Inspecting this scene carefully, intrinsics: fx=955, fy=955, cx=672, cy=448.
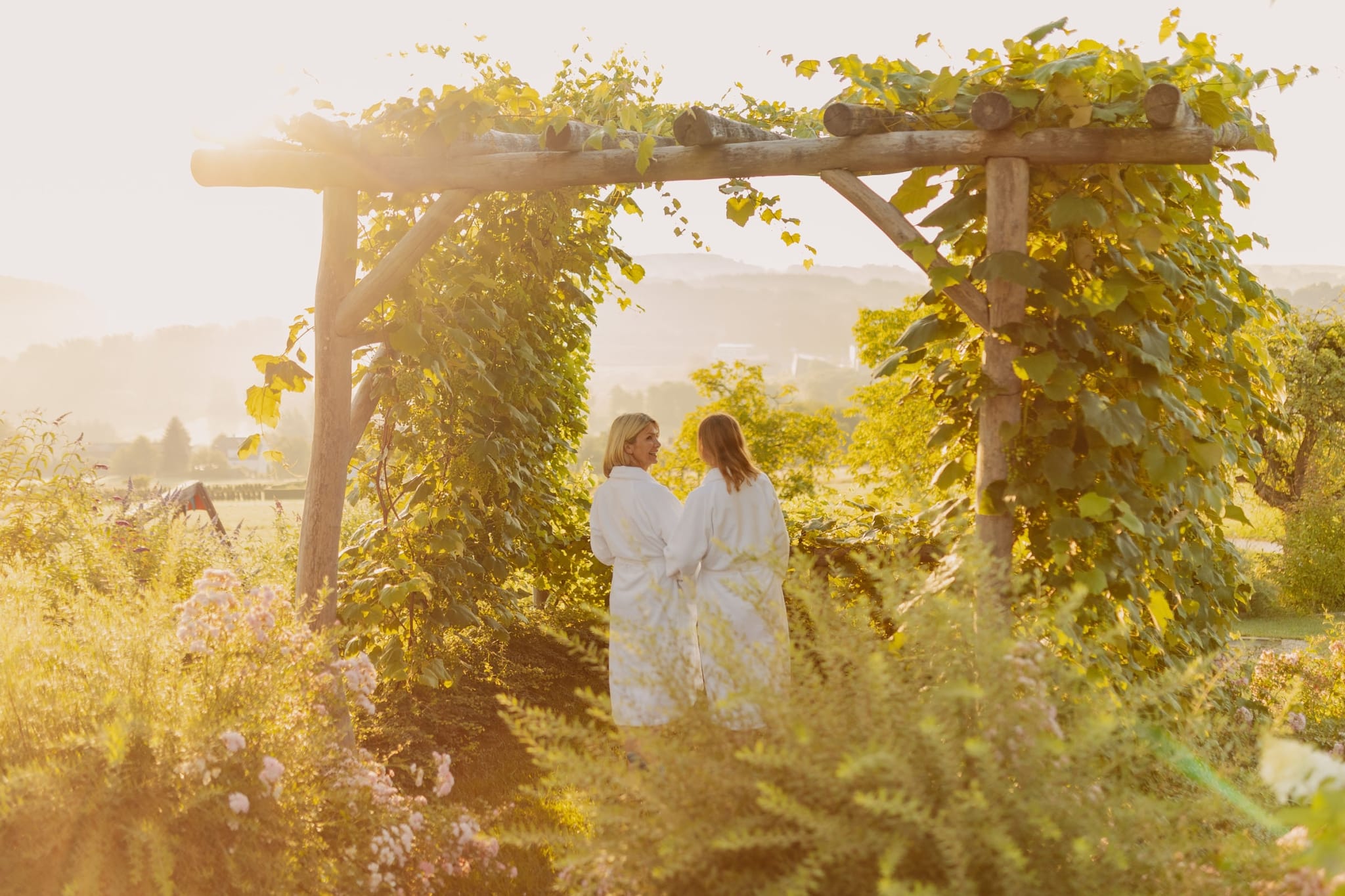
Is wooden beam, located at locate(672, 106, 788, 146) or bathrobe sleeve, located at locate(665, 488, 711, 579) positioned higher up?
wooden beam, located at locate(672, 106, 788, 146)

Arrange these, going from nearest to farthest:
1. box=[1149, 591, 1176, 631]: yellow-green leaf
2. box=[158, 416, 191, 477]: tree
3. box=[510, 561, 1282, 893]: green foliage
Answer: box=[510, 561, 1282, 893]: green foliage, box=[1149, 591, 1176, 631]: yellow-green leaf, box=[158, 416, 191, 477]: tree

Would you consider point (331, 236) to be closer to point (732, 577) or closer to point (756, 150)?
point (756, 150)

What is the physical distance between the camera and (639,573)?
4074 mm

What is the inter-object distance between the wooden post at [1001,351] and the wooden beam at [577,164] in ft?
0.38

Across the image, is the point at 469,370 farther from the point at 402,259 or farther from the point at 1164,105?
the point at 1164,105

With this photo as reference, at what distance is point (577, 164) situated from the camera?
3957 millimetres

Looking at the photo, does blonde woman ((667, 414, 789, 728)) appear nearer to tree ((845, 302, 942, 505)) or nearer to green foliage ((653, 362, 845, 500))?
green foliage ((653, 362, 845, 500))

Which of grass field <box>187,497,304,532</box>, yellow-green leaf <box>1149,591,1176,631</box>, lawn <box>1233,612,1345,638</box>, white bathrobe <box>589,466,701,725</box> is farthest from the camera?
grass field <box>187,497,304,532</box>

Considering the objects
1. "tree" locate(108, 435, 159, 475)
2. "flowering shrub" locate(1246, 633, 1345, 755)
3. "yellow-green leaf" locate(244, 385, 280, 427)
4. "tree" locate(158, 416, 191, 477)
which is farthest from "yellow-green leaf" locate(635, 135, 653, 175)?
"tree" locate(158, 416, 191, 477)

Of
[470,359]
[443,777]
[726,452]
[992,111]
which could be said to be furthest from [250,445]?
[992,111]

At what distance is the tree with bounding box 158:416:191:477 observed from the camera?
109188 mm

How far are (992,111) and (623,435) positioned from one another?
1895mm

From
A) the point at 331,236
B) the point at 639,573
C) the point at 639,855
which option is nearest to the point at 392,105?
the point at 331,236

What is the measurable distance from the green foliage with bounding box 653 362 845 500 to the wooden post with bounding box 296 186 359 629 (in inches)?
362
